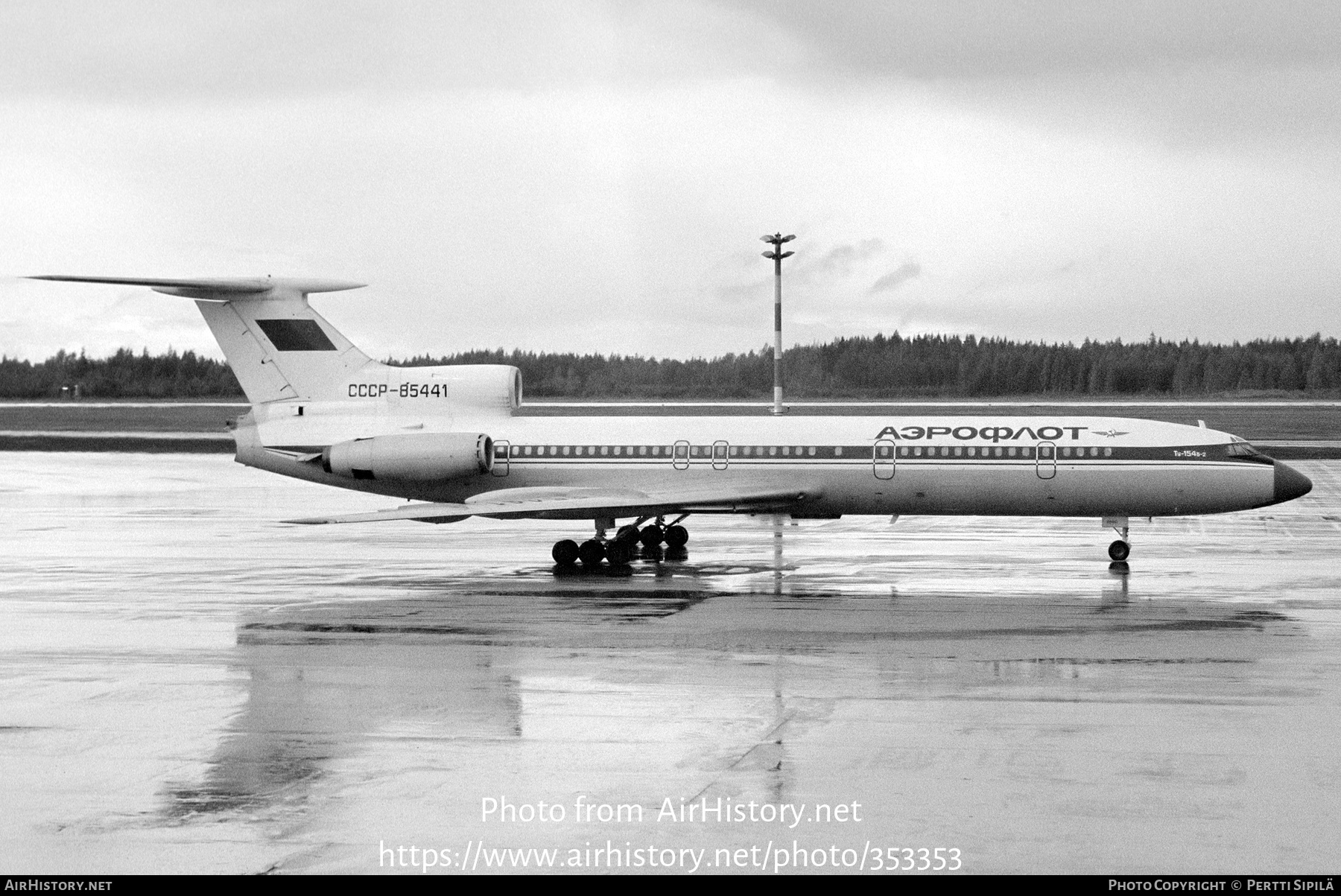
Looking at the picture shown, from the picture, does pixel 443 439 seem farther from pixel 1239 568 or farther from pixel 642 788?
pixel 642 788

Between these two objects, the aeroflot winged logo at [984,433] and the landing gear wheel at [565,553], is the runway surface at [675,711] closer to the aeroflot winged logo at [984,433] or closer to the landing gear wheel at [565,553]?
the landing gear wheel at [565,553]

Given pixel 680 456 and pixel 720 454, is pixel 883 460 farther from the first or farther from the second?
pixel 680 456

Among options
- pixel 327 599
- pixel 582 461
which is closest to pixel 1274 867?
pixel 327 599

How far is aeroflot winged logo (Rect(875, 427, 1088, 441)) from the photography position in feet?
87.8

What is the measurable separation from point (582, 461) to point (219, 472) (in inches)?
1065

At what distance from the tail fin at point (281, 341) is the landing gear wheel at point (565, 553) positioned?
6.01 meters

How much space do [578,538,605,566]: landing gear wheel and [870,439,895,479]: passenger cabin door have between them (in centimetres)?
505

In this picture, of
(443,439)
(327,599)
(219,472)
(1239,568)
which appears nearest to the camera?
(327,599)

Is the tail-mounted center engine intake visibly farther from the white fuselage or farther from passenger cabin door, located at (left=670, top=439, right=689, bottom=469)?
passenger cabin door, located at (left=670, top=439, right=689, bottom=469)

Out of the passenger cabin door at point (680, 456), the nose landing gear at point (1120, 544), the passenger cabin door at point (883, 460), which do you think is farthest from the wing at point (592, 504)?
the nose landing gear at point (1120, 544)

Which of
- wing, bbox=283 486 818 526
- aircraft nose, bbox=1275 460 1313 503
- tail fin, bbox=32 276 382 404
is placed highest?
tail fin, bbox=32 276 382 404

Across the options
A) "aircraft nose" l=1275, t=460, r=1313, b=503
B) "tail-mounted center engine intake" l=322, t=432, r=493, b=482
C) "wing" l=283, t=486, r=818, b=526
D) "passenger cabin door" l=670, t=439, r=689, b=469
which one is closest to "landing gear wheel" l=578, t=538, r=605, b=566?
"wing" l=283, t=486, r=818, b=526

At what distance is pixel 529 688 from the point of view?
1519 centimetres

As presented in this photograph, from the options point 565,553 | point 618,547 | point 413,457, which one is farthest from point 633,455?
point 413,457
